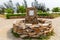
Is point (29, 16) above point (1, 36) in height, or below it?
above

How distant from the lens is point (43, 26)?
28.7 ft

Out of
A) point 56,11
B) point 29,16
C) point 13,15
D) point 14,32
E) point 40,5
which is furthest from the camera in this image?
point 40,5

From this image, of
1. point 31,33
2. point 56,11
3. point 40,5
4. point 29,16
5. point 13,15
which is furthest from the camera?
point 40,5

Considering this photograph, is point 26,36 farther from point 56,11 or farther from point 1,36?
point 56,11

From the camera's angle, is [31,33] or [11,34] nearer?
[31,33]

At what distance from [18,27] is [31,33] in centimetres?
68

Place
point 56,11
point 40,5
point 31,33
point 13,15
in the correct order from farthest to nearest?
point 40,5 < point 56,11 < point 13,15 < point 31,33

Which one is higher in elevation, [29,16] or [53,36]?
[29,16]

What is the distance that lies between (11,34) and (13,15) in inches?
249

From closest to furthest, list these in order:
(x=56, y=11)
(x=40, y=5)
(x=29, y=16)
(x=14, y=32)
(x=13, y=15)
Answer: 1. (x=14, y=32)
2. (x=29, y=16)
3. (x=13, y=15)
4. (x=56, y=11)
5. (x=40, y=5)

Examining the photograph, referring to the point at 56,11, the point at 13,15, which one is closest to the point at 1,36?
the point at 13,15

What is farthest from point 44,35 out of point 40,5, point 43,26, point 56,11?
point 40,5

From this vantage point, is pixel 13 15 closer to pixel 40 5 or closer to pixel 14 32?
pixel 40 5

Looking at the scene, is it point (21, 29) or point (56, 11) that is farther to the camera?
point (56, 11)
